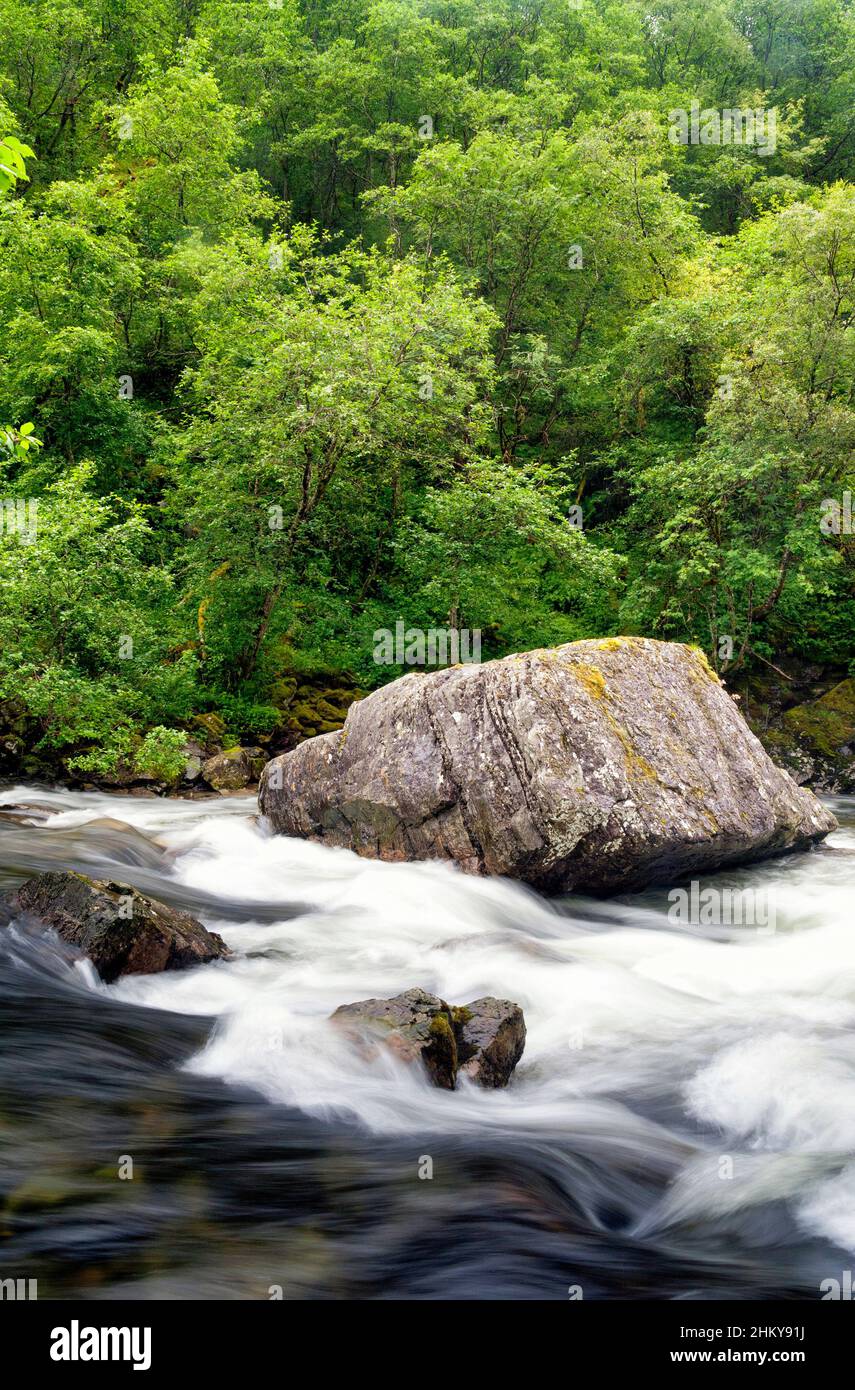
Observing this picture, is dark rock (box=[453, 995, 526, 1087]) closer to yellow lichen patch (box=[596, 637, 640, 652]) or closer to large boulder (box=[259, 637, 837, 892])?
large boulder (box=[259, 637, 837, 892])

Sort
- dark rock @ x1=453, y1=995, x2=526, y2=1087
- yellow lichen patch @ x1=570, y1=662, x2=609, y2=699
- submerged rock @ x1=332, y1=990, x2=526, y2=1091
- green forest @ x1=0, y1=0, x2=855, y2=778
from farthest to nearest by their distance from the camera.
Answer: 1. green forest @ x1=0, y1=0, x2=855, y2=778
2. yellow lichen patch @ x1=570, y1=662, x2=609, y2=699
3. dark rock @ x1=453, y1=995, x2=526, y2=1087
4. submerged rock @ x1=332, y1=990, x2=526, y2=1091

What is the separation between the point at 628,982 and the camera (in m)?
7.68

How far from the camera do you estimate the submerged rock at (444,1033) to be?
542cm

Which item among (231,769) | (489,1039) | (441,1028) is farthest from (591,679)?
(231,769)

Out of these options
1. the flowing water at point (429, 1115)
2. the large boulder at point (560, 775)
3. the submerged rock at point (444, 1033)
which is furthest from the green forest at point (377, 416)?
the submerged rock at point (444, 1033)

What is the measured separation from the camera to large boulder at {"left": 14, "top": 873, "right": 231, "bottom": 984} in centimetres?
651

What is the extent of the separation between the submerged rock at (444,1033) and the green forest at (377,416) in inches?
354

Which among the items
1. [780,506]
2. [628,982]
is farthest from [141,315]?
[628,982]

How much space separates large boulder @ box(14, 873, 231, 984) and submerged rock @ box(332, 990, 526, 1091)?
1576 mm

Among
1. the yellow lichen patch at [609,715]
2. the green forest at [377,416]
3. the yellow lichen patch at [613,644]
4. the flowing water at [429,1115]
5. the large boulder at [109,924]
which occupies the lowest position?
the flowing water at [429,1115]

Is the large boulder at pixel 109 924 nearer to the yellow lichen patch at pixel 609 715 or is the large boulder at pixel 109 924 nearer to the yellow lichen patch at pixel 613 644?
the yellow lichen patch at pixel 609 715

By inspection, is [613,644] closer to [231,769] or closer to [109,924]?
[109,924]

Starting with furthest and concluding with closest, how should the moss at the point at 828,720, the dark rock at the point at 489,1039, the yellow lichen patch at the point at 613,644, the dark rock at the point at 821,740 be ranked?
the moss at the point at 828,720 < the dark rock at the point at 821,740 < the yellow lichen patch at the point at 613,644 < the dark rock at the point at 489,1039

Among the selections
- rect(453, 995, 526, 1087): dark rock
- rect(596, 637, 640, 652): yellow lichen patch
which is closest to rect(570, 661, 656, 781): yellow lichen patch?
rect(596, 637, 640, 652): yellow lichen patch
